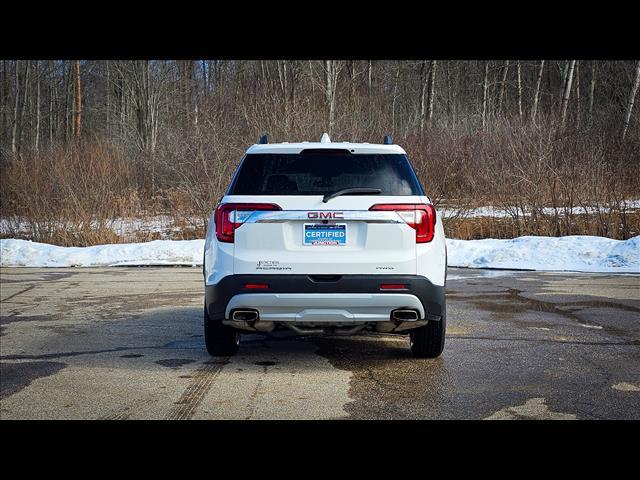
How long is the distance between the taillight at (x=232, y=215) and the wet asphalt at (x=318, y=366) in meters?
1.23

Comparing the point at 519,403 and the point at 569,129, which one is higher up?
the point at 569,129

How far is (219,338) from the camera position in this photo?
729 cm

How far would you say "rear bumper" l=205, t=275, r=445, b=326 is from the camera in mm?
6383

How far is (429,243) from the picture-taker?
661 centimetres

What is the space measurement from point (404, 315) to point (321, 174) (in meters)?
1.48

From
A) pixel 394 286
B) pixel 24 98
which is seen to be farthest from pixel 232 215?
pixel 24 98

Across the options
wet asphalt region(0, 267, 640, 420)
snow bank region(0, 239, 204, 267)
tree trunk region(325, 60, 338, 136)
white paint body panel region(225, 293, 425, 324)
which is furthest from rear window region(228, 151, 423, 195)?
tree trunk region(325, 60, 338, 136)

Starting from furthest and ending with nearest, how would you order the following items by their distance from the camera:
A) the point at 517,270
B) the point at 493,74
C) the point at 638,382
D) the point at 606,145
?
the point at 493,74
the point at 606,145
the point at 517,270
the point at 638,382

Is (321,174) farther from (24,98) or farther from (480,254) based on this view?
(24,98)

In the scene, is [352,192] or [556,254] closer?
[352,192]

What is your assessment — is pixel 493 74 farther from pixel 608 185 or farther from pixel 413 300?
pixel 413 300

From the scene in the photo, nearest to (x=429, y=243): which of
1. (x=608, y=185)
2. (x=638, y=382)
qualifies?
(x=638, y=382)

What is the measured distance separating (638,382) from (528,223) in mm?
14769

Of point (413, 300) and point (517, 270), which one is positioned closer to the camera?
point (413, 300)
